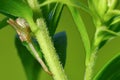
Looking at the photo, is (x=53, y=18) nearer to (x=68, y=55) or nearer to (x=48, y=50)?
(x=48, y=50)

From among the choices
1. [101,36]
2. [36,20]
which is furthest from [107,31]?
[36,20]

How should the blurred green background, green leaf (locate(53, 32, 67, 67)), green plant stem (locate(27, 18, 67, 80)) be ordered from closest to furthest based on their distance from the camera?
1. green plant stem (locate(27, 18, 67, 80))
2. green leaf (locate(53, 32, 67, 67))
3. the blurred green background

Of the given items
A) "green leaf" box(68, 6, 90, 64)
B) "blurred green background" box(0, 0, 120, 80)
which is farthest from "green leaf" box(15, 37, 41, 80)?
"blurred green background" box(0, 0, 120, 80)

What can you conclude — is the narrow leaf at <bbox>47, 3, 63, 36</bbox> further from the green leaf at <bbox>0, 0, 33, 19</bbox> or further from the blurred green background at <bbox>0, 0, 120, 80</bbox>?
the blurred green background at <bbox>0, 0, 120, 80</bbox>

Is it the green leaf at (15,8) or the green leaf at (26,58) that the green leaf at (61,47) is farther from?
the green leaf at (15,8)

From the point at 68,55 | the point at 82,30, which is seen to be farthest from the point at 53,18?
the point at 68,55

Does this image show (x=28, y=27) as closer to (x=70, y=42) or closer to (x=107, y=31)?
(x=107, y=31)
